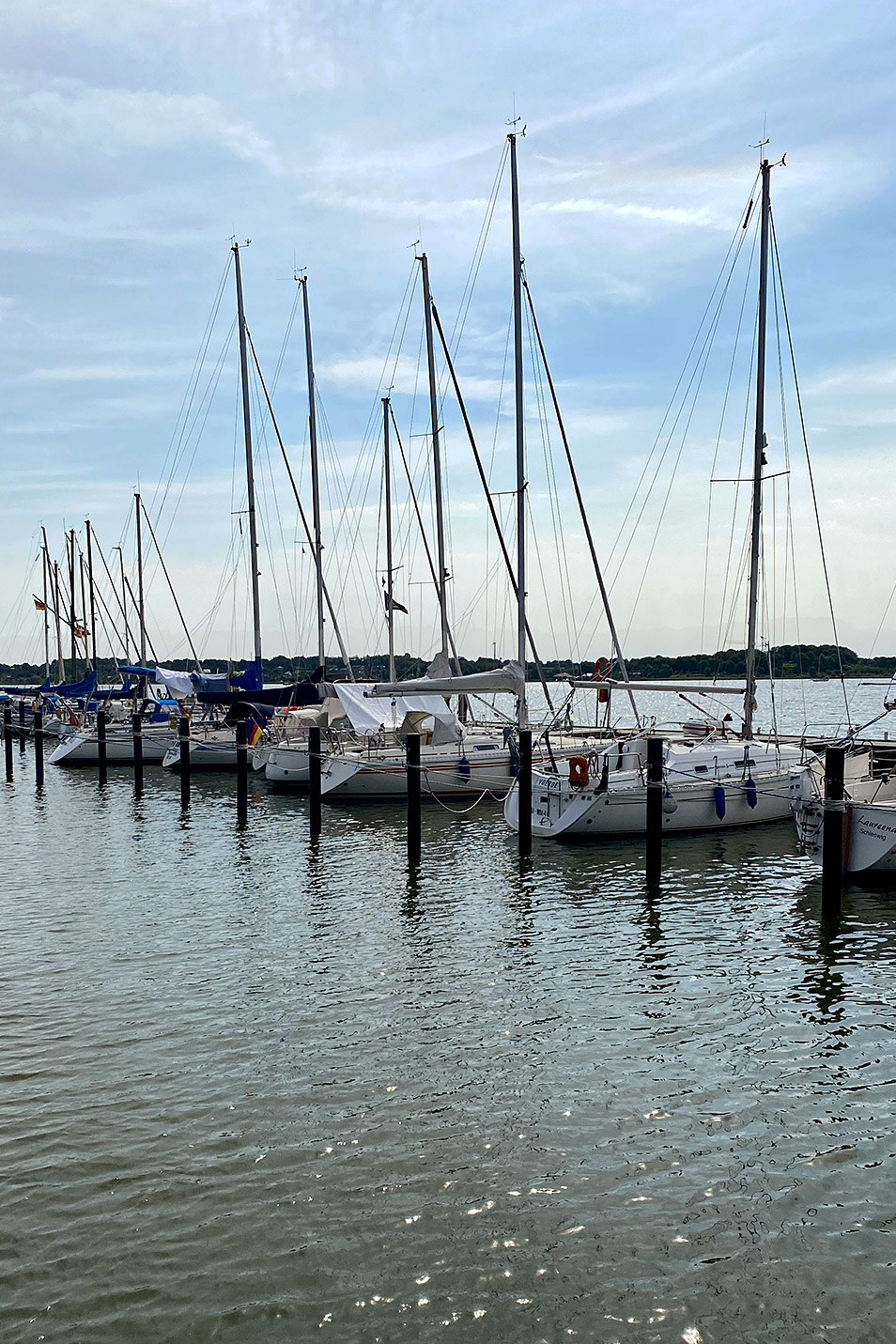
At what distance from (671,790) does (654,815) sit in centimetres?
466

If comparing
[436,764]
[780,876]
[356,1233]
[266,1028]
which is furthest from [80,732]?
[356,1233]

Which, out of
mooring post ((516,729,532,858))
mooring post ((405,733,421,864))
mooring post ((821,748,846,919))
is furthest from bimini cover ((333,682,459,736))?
mooring post ((821,748,846,919))

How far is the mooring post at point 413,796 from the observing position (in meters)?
20.3

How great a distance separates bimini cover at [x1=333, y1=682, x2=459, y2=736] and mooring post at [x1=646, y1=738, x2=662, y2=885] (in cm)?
1286

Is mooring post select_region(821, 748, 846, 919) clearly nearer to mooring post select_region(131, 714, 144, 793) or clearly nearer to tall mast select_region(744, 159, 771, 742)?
tall mast select_region(744, 159, 771, 742)

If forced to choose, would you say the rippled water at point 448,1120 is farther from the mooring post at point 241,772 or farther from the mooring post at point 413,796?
the mooring post at point 241,772

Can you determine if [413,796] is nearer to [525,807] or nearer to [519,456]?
[525,807]

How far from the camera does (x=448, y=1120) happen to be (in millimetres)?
8523

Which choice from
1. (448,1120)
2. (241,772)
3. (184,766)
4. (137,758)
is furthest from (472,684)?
(448,1120)

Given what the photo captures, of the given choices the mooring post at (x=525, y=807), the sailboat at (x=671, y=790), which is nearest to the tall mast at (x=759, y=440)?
the sailboat at (x=671, y=790)

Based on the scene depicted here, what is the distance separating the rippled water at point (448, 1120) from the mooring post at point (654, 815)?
41.8 inches

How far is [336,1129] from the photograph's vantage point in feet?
27.3

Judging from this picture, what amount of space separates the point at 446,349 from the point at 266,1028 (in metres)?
29.5

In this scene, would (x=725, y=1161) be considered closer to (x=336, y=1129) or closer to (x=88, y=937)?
(x=336, y=1129)
